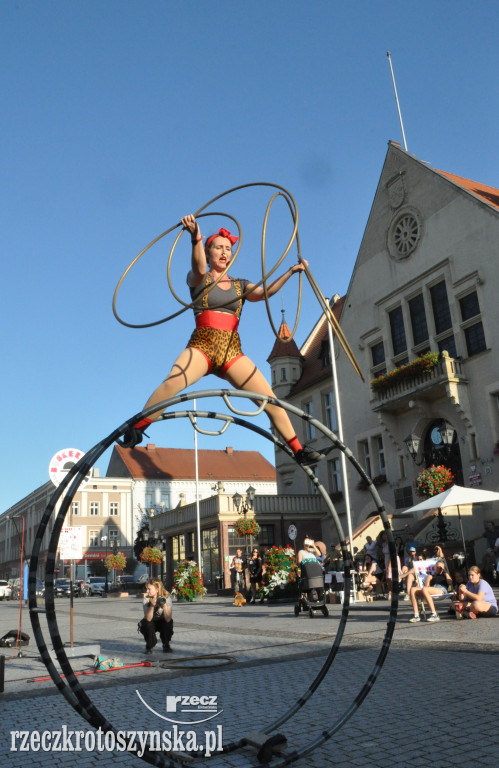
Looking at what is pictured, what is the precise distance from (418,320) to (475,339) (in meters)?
3.73

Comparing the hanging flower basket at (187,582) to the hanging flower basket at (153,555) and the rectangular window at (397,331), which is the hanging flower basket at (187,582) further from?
the rectangular window at (397,331)

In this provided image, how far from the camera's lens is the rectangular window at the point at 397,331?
30.0 meters

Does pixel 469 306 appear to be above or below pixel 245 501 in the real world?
above

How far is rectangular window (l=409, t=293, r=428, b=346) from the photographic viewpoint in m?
28.8

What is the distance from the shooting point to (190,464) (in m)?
77.4

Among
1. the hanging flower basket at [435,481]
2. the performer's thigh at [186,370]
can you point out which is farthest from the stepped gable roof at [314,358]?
the performer's thigh at [186,370]

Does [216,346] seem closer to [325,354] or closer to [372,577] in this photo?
[372,577]

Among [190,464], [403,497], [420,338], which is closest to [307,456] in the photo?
[403,497]

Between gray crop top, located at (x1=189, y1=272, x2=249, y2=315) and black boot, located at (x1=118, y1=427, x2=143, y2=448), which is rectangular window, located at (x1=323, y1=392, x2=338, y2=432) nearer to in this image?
gray crop top, located at (x1=189, y1=272, x2=249, y2=315)

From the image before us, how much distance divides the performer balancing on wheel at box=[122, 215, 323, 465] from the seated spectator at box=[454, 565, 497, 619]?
8.26 m

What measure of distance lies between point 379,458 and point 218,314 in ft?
88.7

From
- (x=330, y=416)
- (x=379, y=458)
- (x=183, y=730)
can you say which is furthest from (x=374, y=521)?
(x=183, y=730)

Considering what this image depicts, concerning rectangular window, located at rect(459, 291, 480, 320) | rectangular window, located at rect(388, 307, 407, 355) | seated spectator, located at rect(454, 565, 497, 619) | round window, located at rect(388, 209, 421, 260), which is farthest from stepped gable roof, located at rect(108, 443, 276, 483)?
seated spectator, located at rect(454, 565, 497, 619)

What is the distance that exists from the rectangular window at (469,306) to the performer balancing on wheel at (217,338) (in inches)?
899
